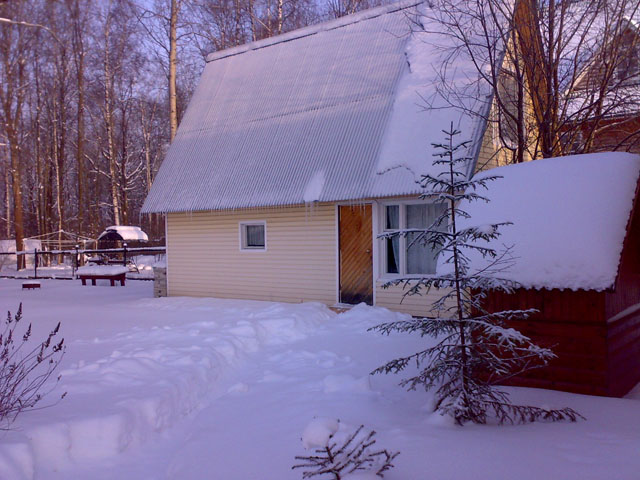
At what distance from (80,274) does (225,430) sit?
49.5ft

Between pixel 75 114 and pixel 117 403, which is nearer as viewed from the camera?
pixel 117 403

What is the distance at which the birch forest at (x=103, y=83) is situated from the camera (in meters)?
20.0

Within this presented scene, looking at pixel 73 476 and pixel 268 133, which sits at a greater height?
pixel 268 133

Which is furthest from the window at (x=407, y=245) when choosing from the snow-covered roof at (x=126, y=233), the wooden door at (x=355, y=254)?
the snow-covered roof at (x=126, y=233)

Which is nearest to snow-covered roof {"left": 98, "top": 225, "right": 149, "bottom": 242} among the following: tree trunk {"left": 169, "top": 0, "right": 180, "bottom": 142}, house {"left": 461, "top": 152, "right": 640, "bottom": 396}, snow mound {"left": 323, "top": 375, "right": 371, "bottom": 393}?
tree trunk {"left": 169, "top": 0, "right": 180, "bottom": 142}

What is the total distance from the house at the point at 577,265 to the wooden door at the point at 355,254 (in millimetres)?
4610

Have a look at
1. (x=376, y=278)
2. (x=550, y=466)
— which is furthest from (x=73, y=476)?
(x=376, y=278)

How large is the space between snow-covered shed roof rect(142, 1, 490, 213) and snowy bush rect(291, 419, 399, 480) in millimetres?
5663

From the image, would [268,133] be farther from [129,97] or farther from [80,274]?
[129,97]

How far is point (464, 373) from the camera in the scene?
12.9 ft

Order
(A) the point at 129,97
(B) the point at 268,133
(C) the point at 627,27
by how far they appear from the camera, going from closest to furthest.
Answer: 1. (C) the point at 627,27
2. (B) the point at 268,133
3. (A) the point at 129,97

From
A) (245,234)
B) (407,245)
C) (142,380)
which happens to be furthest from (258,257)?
(142,380)

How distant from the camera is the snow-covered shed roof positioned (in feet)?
31.0

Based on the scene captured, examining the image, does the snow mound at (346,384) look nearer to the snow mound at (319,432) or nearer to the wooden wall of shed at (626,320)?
the snow mound at (319,432)
